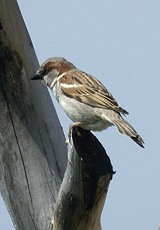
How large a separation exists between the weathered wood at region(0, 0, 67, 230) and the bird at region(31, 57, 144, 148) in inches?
7.3

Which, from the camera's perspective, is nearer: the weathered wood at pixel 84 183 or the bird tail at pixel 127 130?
the weathered wood at pixel 84 183

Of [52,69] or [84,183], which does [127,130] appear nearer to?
[84,183]

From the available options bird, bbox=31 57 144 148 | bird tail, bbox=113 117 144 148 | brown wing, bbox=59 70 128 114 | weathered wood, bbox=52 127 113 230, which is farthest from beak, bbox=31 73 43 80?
weathered wood, bbox=52 127 113 230

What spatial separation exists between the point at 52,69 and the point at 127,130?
59.0 inches

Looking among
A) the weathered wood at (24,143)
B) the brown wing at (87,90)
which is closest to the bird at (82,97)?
the brown wing at (87,90)

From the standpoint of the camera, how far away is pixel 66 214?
5629 mm

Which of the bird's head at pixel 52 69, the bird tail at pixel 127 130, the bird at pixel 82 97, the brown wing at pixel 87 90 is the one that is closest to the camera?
the bird tail at pixel 127 130

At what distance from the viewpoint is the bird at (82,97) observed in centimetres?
631

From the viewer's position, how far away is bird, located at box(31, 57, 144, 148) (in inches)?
248

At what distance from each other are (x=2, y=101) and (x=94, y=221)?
1.47 meters

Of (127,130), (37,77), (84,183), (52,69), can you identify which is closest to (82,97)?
(37,77)

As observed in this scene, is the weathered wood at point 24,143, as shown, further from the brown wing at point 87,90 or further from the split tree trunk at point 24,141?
the brown wing at point 87,90

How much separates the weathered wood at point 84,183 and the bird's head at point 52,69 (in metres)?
1.29

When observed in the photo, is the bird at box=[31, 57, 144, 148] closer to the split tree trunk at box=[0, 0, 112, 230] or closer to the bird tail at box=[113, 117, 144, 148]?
the bird tail at box=[113, 117, 144, 148]
